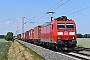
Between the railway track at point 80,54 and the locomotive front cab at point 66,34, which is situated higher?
the locomotive front cab at point 66,34

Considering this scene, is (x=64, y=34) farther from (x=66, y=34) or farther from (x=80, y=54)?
(x=80, y=54)

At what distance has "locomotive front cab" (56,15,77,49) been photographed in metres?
28.4

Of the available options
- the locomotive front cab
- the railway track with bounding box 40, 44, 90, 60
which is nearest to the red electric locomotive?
the locomotive front cab

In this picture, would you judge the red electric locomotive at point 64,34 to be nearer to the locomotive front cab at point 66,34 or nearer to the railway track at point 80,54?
the locomotive front cab at point 66,34

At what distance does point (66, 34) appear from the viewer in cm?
2894

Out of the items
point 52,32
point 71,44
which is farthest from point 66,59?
point 52,32

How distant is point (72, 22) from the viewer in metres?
29.3

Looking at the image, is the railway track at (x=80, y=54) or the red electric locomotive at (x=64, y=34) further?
the red electric locomotive at (x=64, y=34)

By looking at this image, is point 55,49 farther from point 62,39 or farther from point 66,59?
point 66,59

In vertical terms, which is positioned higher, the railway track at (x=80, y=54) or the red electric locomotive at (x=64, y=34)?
the red electric locomotive at (x=64, y=34)

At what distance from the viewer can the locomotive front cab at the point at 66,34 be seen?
28438 millimetres

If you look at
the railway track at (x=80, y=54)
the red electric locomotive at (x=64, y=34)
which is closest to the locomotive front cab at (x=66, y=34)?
the red electric locomotive at (x=64, y=34)

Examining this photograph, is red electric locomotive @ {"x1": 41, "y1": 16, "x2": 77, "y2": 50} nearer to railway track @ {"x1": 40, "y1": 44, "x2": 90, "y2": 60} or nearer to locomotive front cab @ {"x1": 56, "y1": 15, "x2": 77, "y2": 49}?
locomotive front cab @ {"x1": 56, "y1": 15, "x2": 77, "y2": 49}

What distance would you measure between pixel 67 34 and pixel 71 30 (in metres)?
0.67
